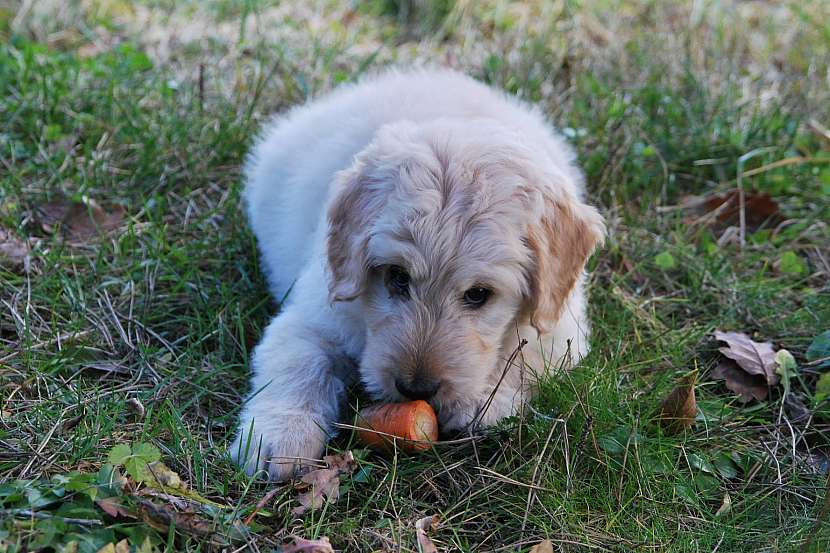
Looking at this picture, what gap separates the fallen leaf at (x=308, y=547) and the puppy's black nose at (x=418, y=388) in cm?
53

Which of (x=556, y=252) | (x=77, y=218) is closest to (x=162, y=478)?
(x=556, y=252)

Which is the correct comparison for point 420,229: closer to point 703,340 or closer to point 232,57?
point 703,340

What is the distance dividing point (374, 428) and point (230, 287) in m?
1.25

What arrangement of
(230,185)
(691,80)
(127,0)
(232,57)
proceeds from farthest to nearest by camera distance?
(127,0)
(232,57)
(691,80)
(230,185)

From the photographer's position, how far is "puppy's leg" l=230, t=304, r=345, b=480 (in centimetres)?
271

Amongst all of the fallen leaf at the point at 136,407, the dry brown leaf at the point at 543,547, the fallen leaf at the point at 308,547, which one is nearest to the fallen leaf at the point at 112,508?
the fallen leaf at the point at 308,547

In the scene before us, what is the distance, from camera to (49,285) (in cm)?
349

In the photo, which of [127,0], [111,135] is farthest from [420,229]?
[127,0]

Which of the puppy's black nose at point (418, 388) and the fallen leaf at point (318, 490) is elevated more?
the puppy's black nose at point (418, 388)

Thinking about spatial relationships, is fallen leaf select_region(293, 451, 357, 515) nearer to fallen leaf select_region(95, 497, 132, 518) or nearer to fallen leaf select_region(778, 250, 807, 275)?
fallen leaf select_region(95, 497, 132, 518)

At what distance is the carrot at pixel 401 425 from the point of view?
269 cm

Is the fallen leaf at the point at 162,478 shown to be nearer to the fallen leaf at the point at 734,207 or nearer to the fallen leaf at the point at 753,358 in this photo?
the fallen leaf at the point at 753,358

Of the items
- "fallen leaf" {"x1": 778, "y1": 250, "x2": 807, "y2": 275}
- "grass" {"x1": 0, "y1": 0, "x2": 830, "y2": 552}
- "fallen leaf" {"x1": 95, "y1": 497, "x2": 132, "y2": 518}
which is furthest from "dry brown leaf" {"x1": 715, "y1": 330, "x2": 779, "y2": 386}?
"fallen leaf" {"x1": 95, "y1": 497, "x2": 132, "y2": 518}

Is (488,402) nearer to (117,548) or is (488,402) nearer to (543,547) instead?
(543,547)
